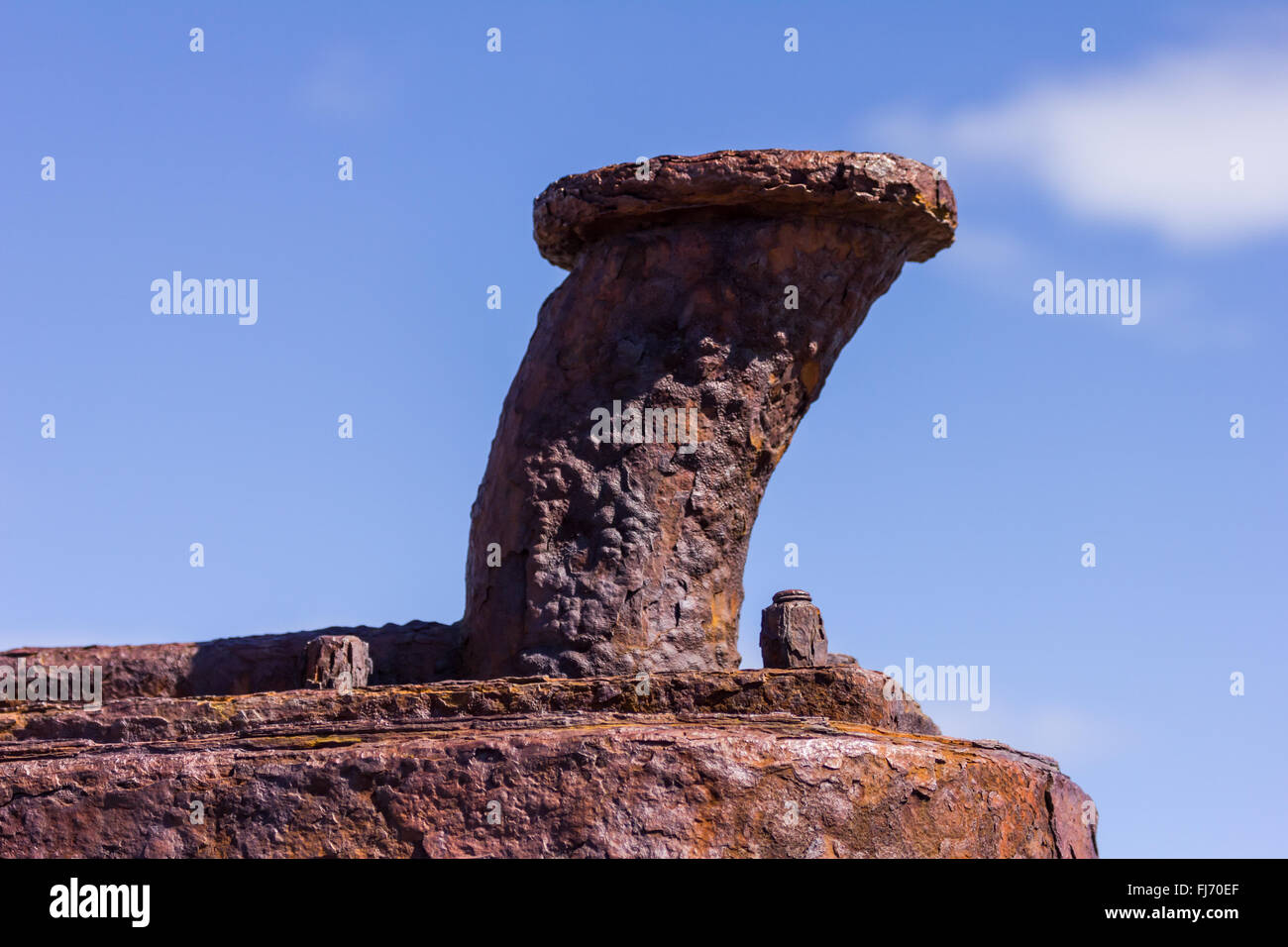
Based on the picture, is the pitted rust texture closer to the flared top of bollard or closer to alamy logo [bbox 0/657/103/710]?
the flared top of bollard

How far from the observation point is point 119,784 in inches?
186

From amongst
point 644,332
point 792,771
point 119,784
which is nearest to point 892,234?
point 644,332

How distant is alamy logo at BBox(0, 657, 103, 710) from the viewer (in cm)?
630

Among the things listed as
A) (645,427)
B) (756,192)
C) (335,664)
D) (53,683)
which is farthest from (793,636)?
(53,683)

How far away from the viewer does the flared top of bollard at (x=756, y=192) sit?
20.5ft

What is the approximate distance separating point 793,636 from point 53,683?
278cm

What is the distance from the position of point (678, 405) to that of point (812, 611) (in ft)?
3.40
